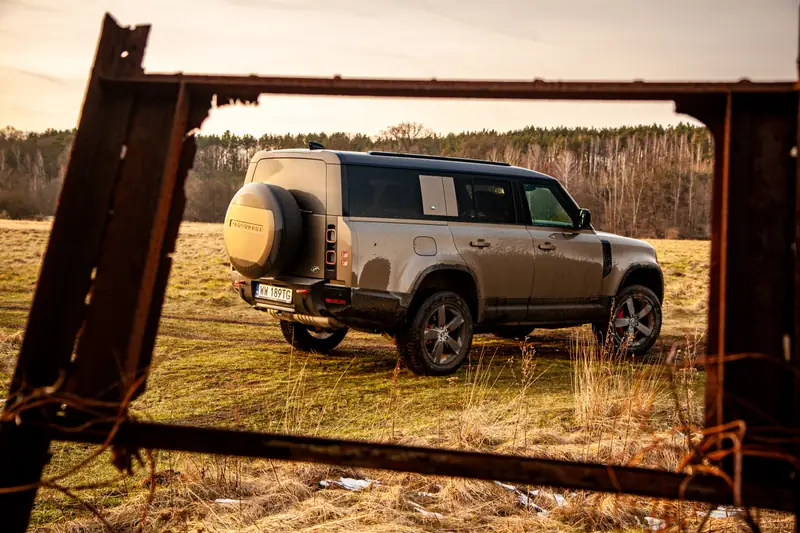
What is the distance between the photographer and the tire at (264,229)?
23.6 ft

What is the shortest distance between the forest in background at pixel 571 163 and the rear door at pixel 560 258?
46.8 metres

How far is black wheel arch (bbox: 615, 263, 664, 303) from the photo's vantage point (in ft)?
31.6

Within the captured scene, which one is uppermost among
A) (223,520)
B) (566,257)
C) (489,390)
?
(566,257)

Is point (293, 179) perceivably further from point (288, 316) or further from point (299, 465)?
point (299, 465)

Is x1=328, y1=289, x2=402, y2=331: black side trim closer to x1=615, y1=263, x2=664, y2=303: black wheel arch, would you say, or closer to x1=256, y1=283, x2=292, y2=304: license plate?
x1=256, y1=283, x2=292, y2=304: license plate

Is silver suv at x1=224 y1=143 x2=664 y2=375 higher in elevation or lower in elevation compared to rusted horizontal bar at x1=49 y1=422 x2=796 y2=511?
higher

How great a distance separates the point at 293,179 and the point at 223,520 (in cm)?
458

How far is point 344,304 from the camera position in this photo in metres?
7.24

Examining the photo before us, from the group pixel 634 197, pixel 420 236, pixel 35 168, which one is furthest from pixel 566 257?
pixel 35 168

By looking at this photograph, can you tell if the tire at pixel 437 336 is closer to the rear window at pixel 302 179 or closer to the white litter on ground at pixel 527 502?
the rear window at pixel 302 179

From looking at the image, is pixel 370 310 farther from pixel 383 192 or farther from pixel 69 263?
pixel 69 263

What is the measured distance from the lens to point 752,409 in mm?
2047

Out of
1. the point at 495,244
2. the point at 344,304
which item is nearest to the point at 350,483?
the point at 344,304

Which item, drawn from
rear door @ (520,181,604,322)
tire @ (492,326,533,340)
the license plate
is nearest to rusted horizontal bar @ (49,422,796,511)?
the license plate
